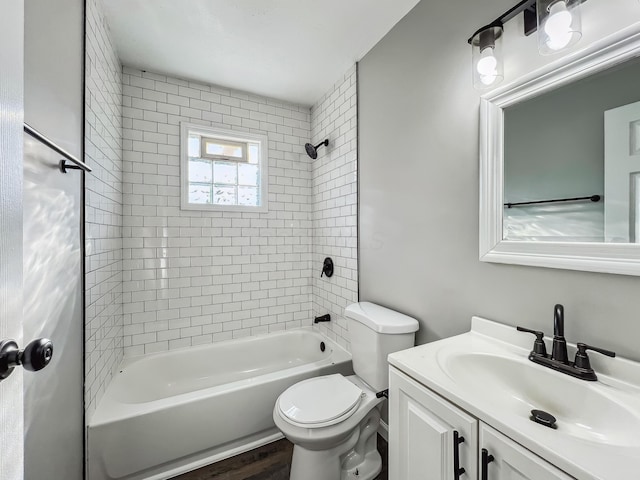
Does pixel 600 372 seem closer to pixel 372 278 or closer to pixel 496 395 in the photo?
pixel 496 395

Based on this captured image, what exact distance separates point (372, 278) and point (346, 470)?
1.11m

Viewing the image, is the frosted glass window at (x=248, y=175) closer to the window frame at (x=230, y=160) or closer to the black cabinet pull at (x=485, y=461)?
the window frame at (x=230, y=160)

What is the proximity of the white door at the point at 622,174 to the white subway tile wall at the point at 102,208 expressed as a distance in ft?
Result: 7.04

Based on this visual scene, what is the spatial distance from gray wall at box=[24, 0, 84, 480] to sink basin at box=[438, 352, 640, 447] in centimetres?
139

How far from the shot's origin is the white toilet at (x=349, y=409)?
134cm

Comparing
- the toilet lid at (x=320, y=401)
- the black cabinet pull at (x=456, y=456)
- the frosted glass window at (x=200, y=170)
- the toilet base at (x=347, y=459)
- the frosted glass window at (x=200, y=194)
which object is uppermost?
the frosted glass window at (x=200, y=170)

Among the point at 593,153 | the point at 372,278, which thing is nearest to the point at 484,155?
the point at 593,153

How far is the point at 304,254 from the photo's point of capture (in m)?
2.82

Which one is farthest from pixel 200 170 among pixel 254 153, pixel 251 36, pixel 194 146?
pixel 251 36

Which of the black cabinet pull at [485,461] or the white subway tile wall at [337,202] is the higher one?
the white subway tile wall at [337,202]

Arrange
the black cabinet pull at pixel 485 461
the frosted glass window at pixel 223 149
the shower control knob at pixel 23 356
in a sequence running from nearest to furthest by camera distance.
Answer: the shower control knob at pixel 23 356, the black cabinet pull at pixel 485 461, the frosted glass window at pixel 223 149

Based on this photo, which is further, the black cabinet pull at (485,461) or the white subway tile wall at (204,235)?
the white subway tile wall at (204,235)

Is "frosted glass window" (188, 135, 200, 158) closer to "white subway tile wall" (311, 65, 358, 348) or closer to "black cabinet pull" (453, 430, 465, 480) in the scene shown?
"white subway tile wall" (311, 65, 358, 348)

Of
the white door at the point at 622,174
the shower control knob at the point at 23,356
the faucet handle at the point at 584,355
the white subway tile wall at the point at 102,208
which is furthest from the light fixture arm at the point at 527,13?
the white subway tile wall at the point at 102,208
